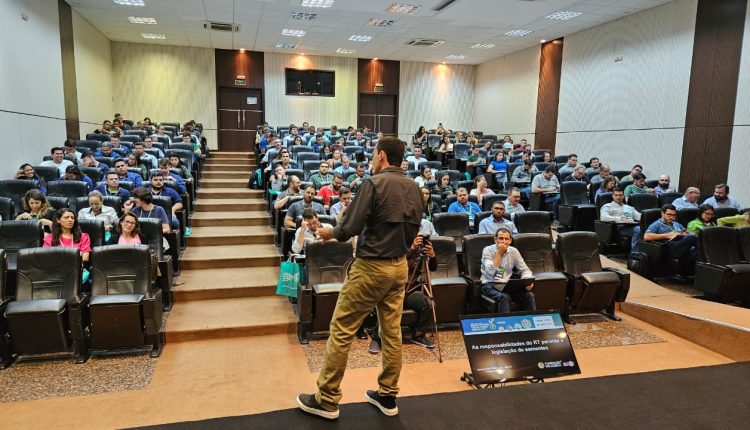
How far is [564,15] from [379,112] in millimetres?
6871

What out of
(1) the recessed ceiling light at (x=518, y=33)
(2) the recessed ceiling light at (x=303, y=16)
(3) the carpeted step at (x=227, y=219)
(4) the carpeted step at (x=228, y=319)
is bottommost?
(4) the carpeted step at (x=228, y=319)

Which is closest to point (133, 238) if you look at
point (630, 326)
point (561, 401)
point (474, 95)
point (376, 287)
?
point (376, 287)

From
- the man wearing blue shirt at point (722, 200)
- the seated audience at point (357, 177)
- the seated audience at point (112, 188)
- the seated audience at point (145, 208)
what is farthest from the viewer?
the seated audience at point (357, 177)

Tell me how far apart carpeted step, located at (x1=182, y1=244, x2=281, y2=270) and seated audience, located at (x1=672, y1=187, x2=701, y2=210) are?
18.0 feet

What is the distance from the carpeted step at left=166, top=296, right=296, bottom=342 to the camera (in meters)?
4.18

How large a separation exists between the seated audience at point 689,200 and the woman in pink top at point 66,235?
709 cm

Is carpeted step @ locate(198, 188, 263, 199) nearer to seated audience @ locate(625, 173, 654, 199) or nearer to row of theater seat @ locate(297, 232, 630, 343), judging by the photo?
row of theater seat @ locate(297, 232, 630, 343)

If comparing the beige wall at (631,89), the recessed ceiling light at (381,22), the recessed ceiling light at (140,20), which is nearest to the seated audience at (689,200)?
the beige wall at (631,89)

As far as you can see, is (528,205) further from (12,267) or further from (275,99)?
(275,99)

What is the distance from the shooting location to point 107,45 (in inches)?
489

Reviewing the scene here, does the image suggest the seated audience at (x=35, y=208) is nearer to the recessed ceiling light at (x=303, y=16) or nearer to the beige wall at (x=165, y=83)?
the recessed ceiling light at (x=303, y=16)

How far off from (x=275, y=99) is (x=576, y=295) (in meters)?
11.5

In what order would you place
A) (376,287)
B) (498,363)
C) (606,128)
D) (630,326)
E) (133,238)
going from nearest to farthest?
1. (376,287)
2. (498,363)
3. (133,238)
4. (630,326)
5. (606,128)

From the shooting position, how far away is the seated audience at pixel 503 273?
14.2ft
